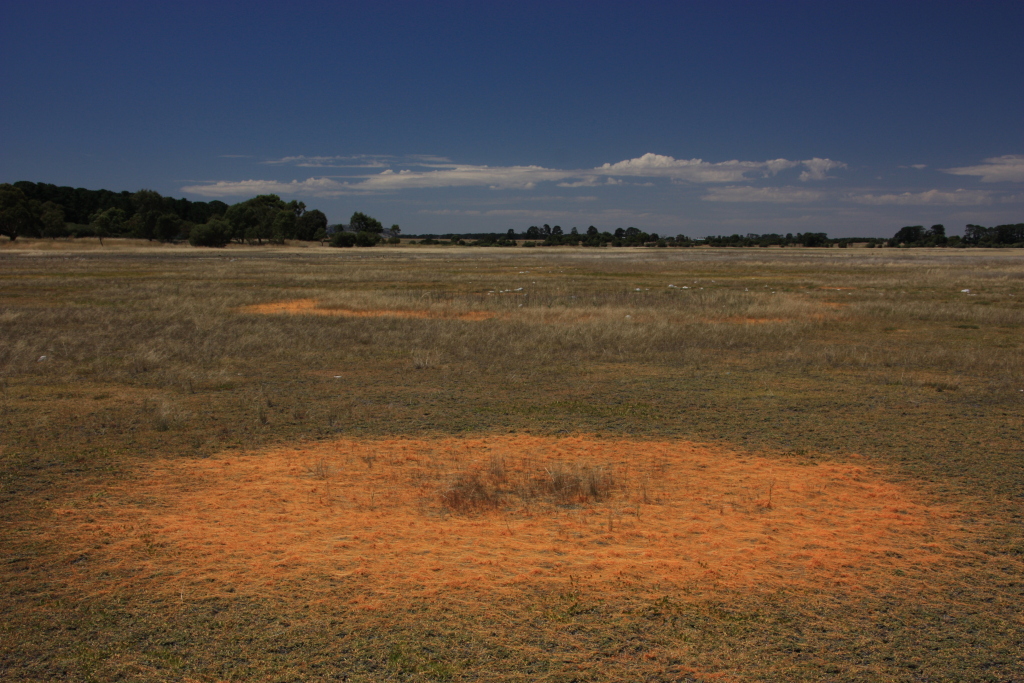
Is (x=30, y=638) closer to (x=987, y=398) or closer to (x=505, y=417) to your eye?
(x=505, y=417)

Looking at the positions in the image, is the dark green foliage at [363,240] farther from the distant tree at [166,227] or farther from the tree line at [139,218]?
the distant tree at [166,227]

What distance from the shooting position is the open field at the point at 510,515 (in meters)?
4.15

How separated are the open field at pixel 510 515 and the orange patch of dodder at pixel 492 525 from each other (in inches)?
1.4

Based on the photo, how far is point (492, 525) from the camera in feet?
20.0

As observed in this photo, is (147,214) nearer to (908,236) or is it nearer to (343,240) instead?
(343,240)

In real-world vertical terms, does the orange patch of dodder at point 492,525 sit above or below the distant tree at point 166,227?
below

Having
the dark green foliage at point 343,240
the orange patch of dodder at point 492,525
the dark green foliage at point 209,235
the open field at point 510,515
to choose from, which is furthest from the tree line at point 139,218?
the orange patch of dodder at point 492,525

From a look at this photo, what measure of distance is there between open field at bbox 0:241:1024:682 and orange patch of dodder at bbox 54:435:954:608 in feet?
0.11

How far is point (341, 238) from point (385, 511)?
411ft

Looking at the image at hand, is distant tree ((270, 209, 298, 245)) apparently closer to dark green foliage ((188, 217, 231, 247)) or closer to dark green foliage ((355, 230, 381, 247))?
dark green foliage ((355, 230, 381, 247))

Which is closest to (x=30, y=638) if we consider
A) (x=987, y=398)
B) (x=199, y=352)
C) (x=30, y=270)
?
(x=199, y=352)

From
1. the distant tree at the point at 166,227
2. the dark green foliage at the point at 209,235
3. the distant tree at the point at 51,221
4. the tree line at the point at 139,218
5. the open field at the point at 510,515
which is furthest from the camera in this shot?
the distant tree at the point at 166,227

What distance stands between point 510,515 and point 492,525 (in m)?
0.31

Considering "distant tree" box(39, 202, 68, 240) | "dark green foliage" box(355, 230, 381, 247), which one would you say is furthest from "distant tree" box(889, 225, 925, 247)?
"distant tree" box(39, 202, 68, 240)
